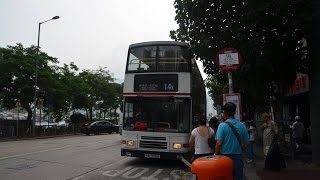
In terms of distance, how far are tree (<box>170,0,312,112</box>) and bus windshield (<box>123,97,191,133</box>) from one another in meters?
1.99

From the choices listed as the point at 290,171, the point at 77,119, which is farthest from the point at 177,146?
the point at 77,119

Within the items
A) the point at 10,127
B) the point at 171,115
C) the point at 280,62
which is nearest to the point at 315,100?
the point at 280,62

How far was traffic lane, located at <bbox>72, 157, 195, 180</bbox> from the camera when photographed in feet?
43.1

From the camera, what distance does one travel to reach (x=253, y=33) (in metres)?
14.8

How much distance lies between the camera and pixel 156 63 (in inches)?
623

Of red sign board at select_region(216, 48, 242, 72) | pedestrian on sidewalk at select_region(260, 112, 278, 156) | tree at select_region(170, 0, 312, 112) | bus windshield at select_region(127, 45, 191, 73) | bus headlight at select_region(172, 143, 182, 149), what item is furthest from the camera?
bus windshield at select_region(127, 45, 191, 73)

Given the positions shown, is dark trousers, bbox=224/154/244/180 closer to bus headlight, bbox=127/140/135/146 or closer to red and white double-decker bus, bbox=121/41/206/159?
red and white double-decker bus, bbox=121/41/206/159

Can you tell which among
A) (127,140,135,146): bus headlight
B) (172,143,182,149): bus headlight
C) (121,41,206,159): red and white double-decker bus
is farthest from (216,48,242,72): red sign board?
(127,140,135,146): bus headlight

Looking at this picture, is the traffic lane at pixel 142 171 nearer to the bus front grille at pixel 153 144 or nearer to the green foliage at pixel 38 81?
the bus front grille at pixel 153 144

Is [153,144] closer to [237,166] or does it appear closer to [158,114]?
[158,114]

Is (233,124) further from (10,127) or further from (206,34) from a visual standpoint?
(10,127)

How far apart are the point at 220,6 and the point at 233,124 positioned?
8589 millimetres

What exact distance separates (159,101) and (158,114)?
1.48 feet

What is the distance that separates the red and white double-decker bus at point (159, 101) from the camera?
50.2 feet
